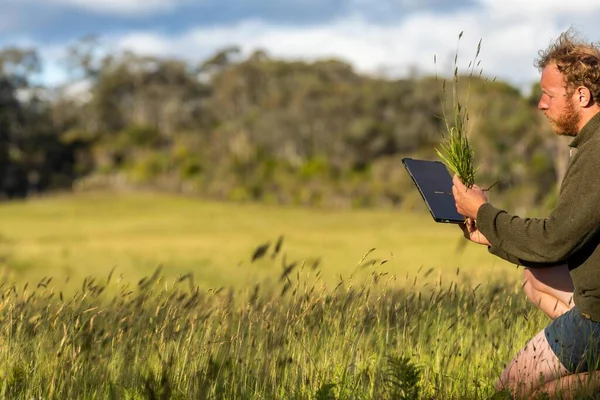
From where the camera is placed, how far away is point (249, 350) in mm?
4242

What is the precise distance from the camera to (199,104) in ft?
300

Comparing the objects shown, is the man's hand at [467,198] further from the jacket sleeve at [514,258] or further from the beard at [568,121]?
the beard at [568,121]

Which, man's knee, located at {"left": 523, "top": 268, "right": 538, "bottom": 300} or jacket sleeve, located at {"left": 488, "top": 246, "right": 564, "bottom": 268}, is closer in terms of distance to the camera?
jacket sleeve, located at {"left": 488, "top": 246, "right": 564, "bottom": 268}

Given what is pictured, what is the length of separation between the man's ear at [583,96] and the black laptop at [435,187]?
79cm

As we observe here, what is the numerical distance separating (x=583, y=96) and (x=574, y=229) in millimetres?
611

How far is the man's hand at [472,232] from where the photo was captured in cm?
421

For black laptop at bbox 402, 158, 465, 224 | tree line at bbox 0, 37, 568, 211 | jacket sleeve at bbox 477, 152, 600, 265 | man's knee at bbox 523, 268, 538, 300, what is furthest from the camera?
tree line at bbox 0, 37, 568, 211

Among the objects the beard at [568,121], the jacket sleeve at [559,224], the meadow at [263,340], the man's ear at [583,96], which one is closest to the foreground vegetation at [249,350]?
the meadow at [263,340]

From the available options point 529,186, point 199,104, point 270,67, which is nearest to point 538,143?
point 529,186

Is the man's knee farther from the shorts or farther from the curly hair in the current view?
the curly hair

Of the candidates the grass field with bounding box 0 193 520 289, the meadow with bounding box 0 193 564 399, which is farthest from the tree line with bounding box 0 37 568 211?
the meadow with bounding box 0 193 564 399

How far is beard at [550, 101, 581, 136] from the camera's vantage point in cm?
382

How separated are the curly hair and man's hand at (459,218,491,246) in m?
0.80

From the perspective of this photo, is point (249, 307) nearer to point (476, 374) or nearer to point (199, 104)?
point (476, 374)
